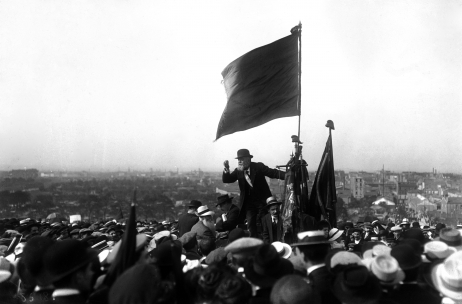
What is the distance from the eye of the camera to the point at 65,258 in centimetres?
362

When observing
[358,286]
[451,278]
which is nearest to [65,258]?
[358,286]

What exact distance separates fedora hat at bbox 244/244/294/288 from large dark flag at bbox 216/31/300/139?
5386 millimetres

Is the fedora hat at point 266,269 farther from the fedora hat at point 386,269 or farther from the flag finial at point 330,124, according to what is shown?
the flag finial at point 330,124

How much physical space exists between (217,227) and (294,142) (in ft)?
10.6

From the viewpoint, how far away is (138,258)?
3.78 meters

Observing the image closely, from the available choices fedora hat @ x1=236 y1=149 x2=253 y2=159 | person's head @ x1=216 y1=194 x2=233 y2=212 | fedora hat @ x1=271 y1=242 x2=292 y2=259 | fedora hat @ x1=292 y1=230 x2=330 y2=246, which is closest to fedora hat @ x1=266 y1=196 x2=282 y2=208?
fedora hat @ x1=236 y1=149 x2=253 y2=159

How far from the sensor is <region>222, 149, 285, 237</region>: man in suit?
889 cm

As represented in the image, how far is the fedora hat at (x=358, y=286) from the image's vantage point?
3.35 meters

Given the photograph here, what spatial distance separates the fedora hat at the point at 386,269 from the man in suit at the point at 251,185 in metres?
5.25

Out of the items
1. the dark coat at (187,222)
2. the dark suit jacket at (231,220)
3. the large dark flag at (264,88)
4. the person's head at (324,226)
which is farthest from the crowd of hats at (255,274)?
the dark coat at (187,222)

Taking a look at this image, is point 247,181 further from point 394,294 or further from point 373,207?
point 373,207

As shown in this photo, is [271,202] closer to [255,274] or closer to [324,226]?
[324,226]

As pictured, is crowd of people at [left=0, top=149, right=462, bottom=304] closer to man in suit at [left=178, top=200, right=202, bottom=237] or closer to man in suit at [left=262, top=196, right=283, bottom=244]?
man in suit at [left=262, top=196, right=283, bottom=244]

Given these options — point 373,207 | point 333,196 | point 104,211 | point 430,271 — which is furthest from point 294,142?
point 373,207
